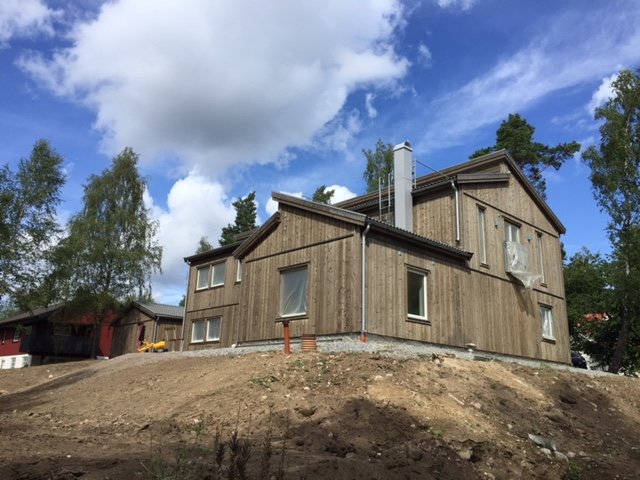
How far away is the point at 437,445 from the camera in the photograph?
26.2ft

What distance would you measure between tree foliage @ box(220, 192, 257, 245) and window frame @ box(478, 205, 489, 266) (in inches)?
1460

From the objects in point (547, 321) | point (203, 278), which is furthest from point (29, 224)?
point (547, 321)

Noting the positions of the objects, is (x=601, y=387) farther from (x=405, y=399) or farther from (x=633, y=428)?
(x=405, y=399)

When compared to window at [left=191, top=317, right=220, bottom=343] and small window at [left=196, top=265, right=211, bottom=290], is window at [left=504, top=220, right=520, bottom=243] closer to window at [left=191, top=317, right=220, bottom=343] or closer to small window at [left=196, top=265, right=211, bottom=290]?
window at [left=191, top=317, right=220, bottom=343]

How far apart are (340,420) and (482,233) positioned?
Answer: 1209cm

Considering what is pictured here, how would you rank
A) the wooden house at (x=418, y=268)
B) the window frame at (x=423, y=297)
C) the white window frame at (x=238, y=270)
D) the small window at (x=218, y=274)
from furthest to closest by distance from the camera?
the small window at (x=218, y=274) → the white window frame at (x=238, y=270) → the window frame at (x=423, y=297) → the wooden house at (x=418, y=268)

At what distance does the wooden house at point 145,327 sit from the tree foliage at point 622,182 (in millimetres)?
23324

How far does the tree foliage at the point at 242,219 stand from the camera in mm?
54562

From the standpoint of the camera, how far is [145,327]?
3369cm

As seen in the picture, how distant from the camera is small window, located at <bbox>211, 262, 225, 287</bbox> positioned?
25.3 metres

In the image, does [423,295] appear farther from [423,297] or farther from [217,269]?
[217,269]

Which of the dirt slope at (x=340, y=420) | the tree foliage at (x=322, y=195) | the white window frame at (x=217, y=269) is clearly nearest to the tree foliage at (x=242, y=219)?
the tree foliage at (x=322, y=195)

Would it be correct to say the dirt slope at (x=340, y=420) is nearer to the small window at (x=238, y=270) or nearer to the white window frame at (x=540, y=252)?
the white window frame at (x=540, y=252)

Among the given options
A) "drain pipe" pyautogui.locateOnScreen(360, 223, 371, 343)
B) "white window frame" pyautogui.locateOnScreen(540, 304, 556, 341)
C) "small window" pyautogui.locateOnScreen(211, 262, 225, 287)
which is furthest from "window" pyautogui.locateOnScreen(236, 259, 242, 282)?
"white window frame" pyautogui.locateOnScreen(540, 304, 556, 341)
